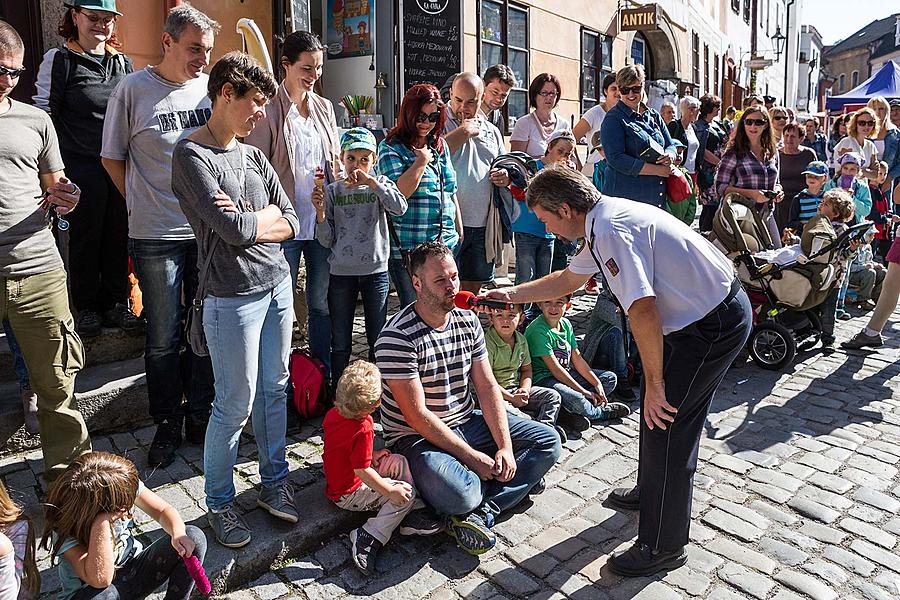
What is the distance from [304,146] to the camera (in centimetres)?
418

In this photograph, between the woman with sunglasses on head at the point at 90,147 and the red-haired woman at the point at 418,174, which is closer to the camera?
the woman with sunglasses on head at the point at 90,147

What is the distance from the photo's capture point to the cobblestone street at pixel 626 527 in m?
3.12

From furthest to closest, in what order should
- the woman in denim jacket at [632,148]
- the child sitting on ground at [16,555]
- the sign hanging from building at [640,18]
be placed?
the sign hanging from building at [640,18]
the woman in denim jacket at [632,148]
the child sitting on ground at [16,555]

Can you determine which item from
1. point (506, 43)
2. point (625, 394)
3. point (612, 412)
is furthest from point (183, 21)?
point (506, 43)

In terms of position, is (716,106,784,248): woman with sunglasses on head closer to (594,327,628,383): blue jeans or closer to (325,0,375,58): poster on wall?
(594,327,628,383): blue jeans

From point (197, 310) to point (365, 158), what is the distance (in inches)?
54.8

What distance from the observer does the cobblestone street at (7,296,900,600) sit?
3.12m

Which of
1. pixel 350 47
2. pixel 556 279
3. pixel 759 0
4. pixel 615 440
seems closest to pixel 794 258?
pixel 615 440

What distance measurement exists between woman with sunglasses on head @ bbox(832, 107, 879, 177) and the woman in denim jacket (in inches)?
159

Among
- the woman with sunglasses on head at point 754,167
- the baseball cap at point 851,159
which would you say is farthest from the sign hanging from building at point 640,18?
the woman with sunglasses on head at point 754,167

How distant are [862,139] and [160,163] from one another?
26.2ft

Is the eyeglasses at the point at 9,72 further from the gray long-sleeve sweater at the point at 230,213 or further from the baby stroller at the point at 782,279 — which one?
the baby stroller at the point at 782,279

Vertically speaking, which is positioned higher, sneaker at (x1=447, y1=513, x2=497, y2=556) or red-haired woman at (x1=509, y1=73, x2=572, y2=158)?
red-haired woman at (x1=509, y1=73, x2=572, y2=158)

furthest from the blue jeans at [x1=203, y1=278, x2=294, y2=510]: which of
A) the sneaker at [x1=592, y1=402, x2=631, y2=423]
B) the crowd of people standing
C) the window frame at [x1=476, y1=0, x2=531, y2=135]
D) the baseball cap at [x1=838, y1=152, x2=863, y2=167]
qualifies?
the window frame at [x1=476, y1=0, x2=531, y2=135]
